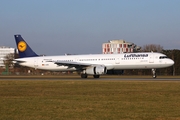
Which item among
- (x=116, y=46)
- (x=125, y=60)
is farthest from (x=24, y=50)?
(x=116, y=46)

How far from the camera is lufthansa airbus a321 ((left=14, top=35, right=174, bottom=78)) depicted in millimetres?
53188

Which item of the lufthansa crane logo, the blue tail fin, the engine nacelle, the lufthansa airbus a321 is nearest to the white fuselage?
the lufthansa airbus a321

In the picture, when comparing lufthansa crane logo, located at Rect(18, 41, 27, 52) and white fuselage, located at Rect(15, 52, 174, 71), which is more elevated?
lufthansa crane logo, located at Rect(18, 41, 27, 52)

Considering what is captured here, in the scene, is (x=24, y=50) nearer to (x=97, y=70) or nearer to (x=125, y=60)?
(x=97, y=70)

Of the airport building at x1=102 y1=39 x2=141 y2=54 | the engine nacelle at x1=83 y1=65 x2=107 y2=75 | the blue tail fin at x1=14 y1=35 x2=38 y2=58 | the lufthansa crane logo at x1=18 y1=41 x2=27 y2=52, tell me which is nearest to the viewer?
the engine nacelle at x1=83 y1=65 x2=107 y2=75

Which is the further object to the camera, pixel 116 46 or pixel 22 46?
pixel 116 46

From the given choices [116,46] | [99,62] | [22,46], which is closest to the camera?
[99,62]

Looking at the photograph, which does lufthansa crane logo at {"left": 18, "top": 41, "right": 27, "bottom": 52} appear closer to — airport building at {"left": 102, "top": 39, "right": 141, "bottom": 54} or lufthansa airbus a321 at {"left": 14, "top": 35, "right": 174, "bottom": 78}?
lufthansa airbus a321 at {"left": 14, "top": 35, "right": 174, "bottom": 78}

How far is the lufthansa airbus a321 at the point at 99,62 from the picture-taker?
5319 centimetres

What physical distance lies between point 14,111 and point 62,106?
2.66m

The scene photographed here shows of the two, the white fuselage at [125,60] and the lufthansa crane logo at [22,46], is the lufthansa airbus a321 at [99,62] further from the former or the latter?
the lufthansa crane logo at [22,46]

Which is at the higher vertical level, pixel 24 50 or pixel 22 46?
pixel 22 46

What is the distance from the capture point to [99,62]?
55.7 meters

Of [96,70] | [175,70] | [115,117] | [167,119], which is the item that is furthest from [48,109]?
[175,70]
